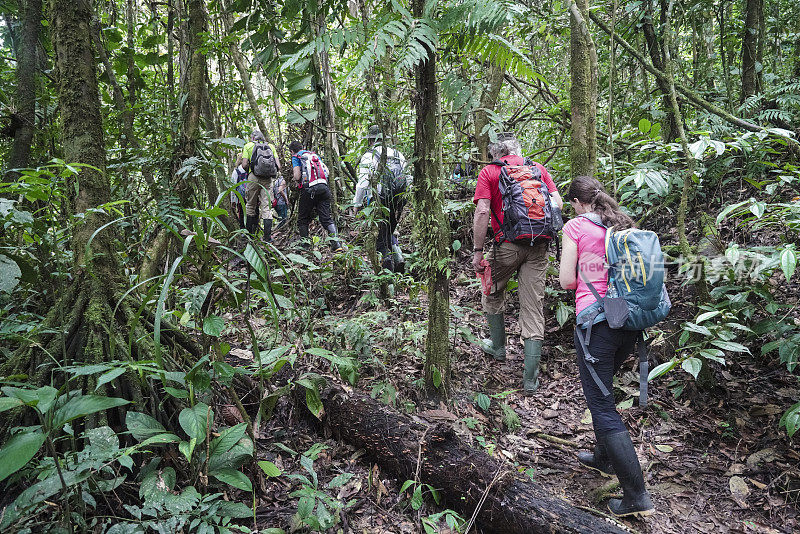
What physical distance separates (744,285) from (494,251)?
2.06 metres

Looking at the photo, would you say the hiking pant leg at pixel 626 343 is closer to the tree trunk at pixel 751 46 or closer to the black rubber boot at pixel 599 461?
the black rubber boot at pixel 599 461

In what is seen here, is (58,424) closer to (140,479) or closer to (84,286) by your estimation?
(140,479)

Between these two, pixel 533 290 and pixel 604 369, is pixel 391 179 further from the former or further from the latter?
pixel 604 369

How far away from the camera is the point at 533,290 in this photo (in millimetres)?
4637

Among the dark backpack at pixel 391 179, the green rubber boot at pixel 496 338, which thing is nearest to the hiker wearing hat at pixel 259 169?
the dark backpack at pixel 391 179

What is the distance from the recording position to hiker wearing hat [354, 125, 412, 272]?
16.7 feet

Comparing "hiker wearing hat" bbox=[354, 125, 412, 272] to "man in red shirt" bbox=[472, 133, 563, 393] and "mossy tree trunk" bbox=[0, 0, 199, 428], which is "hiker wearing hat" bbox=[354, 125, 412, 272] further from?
"mossy tree trunk" bbox=[0, 0, 199, 428]

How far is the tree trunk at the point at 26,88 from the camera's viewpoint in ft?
11.2

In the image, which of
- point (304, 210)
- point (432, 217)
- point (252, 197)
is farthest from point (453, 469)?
point (252, 197)

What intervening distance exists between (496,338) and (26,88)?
4504mm

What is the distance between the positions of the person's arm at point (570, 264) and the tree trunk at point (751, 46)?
5.28 meters

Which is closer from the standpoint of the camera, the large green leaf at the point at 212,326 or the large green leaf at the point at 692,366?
the large green leaf at the point at 212,326

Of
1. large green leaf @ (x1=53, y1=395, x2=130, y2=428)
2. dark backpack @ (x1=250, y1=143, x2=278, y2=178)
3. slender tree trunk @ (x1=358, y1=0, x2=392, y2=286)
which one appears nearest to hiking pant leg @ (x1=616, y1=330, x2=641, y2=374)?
slender tree trunk @ (x1=358, y1=0, x2=392, y2=286)

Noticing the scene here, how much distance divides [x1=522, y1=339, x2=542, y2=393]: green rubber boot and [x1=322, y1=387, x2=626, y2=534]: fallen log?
1547 millimetres
